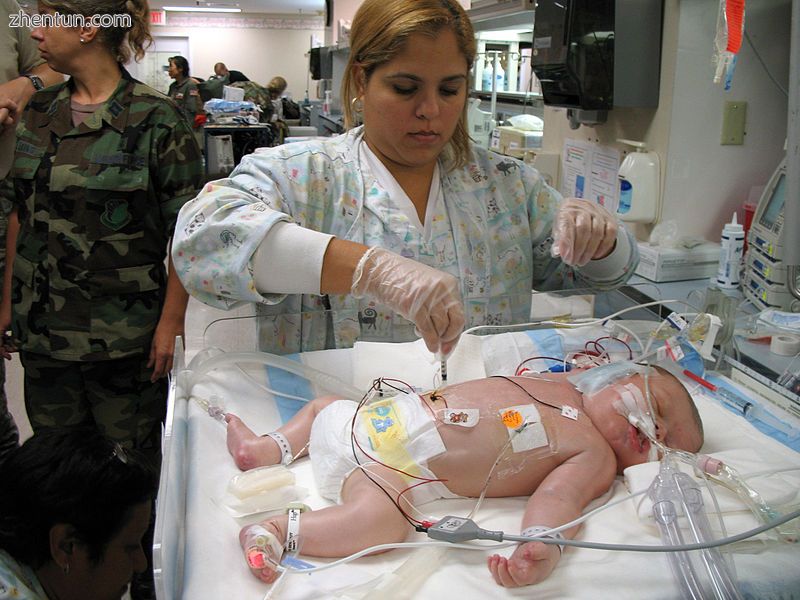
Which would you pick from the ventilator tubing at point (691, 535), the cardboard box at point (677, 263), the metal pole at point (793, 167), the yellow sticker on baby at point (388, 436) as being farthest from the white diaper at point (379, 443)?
the cardboard box at point (677, 263)

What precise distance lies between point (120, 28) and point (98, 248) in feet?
1.76

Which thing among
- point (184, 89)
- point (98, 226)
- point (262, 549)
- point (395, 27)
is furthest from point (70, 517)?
point (184, 89)

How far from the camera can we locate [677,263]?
2268 millimetres

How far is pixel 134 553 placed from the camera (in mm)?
1195

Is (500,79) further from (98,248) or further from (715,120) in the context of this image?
(98,248)

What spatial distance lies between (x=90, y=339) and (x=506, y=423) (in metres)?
1.09

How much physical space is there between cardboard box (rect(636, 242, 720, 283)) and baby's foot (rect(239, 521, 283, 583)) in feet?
5.52

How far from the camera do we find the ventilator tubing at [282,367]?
4.36ft

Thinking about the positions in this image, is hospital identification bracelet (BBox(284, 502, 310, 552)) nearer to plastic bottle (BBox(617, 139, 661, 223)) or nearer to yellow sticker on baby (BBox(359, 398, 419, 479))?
yellow sticker on baby (BBox(359, 398, 419, 479))

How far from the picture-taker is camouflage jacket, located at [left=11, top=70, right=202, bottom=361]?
1684 millimetres

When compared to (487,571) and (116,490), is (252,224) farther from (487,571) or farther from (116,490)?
(487,571)

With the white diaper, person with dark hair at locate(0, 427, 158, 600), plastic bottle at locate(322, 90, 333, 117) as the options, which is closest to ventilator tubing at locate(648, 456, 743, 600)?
the white diaper

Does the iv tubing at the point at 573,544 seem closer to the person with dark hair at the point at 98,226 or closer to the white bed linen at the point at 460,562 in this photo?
the white bed linen at the point at 460,562

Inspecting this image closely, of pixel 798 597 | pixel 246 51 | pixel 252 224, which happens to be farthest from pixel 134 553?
pixel 246 51
